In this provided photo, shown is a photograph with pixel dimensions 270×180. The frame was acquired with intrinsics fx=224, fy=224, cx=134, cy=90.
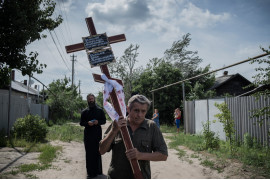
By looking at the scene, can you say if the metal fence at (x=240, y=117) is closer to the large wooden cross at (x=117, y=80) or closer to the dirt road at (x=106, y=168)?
the dirt road at (x=106, y=168)

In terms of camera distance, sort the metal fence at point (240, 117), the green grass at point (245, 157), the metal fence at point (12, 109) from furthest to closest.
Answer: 1. the metal fence at point (12, 109)
2. the metal fence at point (240, 117)
3. the green grass at point (245, 157)

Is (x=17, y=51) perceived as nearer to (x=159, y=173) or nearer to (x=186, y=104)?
(x=159, y=173)

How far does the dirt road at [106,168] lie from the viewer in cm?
568

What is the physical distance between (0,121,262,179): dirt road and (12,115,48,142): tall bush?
6.16 feet

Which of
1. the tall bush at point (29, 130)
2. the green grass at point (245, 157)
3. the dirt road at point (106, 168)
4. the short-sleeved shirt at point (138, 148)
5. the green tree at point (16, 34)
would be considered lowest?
the dirt road at point (106, 168)

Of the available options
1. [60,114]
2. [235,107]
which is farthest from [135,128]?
[60,114]

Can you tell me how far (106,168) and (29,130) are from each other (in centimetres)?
541

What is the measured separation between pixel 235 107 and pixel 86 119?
6.83m

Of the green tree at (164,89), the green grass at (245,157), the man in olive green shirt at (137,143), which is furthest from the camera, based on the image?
the green tree at (164,89)

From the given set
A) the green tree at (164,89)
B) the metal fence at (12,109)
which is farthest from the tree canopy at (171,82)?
the metal fence at (12,109)

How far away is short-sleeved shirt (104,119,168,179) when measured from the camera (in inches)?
89.0

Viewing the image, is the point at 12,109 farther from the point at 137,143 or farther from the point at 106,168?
the point at 137,143

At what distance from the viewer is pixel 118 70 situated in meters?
35.0

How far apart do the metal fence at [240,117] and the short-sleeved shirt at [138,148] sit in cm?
457
